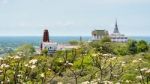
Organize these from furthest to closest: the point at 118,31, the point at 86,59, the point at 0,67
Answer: the point at 118,31 < the point at 86,59 < the point at 0,67

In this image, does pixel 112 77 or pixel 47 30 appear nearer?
pixel 112 77

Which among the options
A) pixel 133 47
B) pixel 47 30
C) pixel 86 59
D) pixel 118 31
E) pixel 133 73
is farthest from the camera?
pixel 118 31

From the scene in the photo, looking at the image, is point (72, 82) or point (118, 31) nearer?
point (72, 82)

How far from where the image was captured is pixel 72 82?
16.1m

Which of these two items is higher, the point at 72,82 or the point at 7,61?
the point at 7,61

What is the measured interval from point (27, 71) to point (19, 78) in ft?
1.63

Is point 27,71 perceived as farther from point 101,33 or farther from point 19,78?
point 101,33

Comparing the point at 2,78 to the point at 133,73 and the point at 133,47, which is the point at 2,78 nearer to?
the point at 133,73

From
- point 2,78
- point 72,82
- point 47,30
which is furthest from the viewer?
point 47,30

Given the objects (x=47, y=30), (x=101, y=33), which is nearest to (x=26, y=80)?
(x=47, y=30)

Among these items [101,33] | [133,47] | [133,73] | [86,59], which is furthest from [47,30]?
[133,73]

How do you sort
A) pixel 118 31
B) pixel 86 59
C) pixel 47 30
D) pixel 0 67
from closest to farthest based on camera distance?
pixel 0 67 < pixel 86 59 < pixel 47 30 < pixel 118 31

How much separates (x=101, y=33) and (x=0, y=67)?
4713 inches

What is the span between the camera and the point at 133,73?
17594mm
